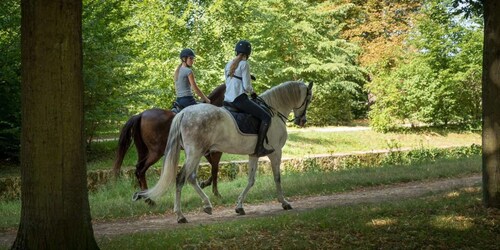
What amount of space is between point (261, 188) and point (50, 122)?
7.72 m

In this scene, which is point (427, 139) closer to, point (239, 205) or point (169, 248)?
point (239, 205)

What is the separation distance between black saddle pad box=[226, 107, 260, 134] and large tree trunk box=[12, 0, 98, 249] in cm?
435

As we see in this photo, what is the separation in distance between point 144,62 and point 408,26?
20.7m

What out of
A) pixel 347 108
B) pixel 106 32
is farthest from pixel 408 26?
pixel 106 32

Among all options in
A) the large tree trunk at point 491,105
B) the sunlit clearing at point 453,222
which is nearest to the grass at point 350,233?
the sunlit clearing at point 453,222

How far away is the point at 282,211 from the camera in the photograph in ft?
31.2

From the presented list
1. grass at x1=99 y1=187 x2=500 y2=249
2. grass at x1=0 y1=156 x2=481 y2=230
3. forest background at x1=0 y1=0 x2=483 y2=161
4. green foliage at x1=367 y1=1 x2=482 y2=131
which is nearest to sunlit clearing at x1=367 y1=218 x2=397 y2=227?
grass at x1=99 y1=187 x2=500 y2=249

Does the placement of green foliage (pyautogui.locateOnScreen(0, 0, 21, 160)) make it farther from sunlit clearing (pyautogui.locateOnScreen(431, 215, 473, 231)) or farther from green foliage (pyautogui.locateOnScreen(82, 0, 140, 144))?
sunlit clearing (pyautogui.locateOnScreen(431, 215, 473, 231))

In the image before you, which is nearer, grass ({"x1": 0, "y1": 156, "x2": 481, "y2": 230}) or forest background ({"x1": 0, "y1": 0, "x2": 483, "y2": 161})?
grass ({"x1": 0, "y1": 156, "x2": 481, "y2": 230})

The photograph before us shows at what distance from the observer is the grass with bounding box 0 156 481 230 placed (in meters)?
9.91

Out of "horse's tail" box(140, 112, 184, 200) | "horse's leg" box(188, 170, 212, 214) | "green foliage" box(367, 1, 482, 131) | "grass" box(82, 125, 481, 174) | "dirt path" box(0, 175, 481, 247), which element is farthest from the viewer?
"green foliage" box(367, 1, 482, 131)

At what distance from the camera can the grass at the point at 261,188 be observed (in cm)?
991

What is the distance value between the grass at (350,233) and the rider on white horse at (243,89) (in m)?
1.97

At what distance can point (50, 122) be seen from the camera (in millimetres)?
4977
